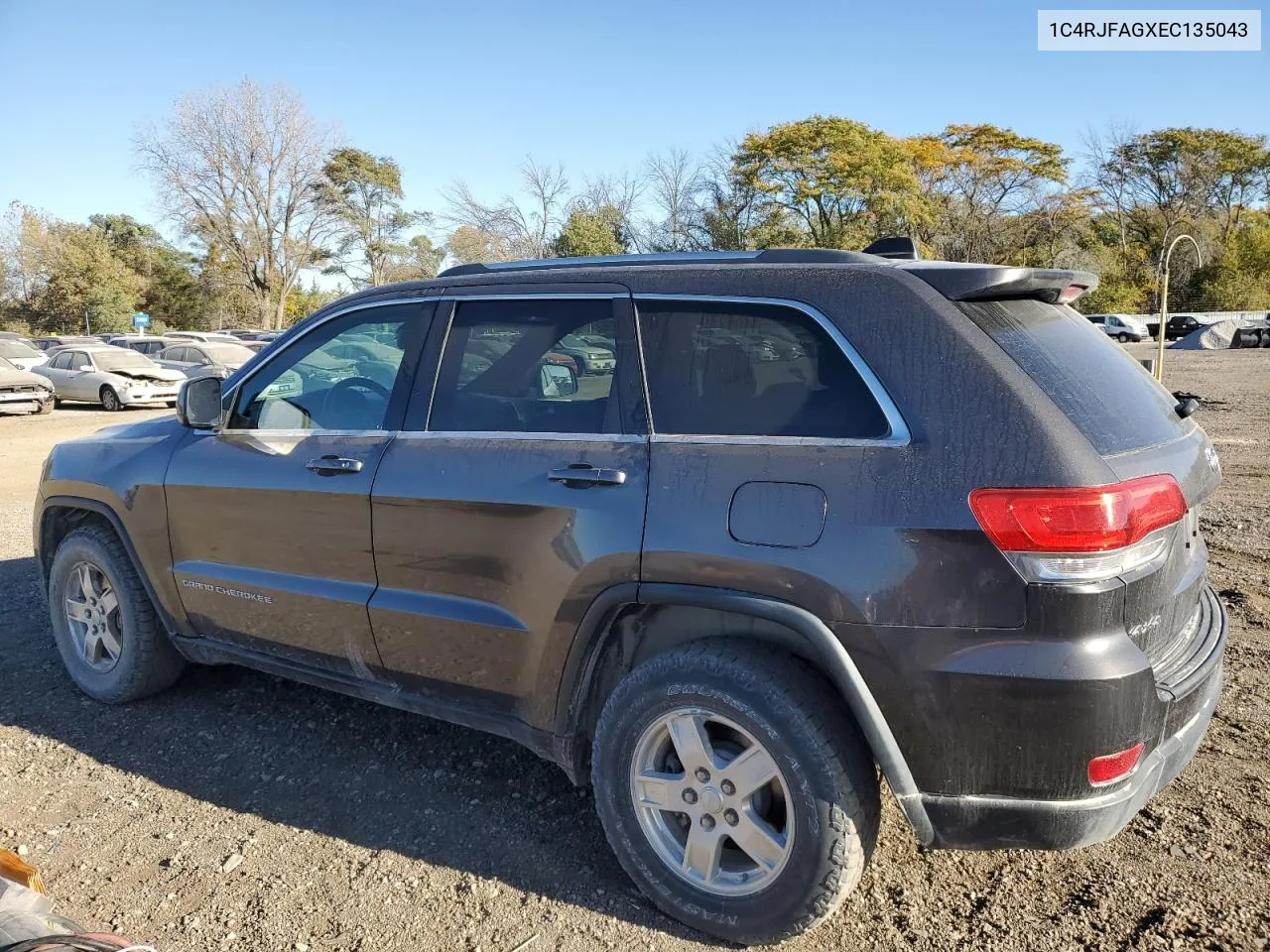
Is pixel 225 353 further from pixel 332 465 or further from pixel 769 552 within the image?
pixel 769 552

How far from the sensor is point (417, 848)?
3.00m

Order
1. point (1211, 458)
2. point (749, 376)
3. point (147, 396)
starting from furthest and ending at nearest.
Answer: point (147, 396) < point (1211, 458) < point (749, 376)

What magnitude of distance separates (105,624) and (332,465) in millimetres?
1801

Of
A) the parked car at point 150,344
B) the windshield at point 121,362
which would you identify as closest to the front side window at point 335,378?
the windshield at point 121,362

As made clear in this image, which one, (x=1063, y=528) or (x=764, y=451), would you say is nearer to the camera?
(x=1063, y=528)

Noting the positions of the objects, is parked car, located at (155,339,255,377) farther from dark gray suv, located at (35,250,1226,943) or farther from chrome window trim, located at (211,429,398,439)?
dark gray suv, located at (35,250,1226,943)

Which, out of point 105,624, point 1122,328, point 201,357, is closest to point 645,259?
point 105,624

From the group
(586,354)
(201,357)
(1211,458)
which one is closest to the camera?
(1211,458)

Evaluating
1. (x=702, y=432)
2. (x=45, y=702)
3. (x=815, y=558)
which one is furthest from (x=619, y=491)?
(x=45, y=702)

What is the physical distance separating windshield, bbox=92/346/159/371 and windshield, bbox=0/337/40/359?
513 centimetres

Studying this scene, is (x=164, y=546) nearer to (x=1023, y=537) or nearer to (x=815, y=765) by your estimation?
(x=815, y=765)

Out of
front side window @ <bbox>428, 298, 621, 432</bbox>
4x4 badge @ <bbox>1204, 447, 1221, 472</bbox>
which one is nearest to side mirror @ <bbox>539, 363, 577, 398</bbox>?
front side window @ <bbox>428, 298, 621, 432</bbox>

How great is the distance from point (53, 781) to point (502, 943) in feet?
6.76

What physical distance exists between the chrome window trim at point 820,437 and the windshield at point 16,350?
27601 millimetres
